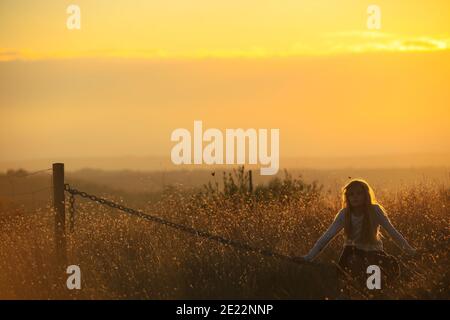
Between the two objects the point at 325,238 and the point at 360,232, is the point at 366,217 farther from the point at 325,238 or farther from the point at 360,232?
the point at 325,238

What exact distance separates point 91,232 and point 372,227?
14.9ft

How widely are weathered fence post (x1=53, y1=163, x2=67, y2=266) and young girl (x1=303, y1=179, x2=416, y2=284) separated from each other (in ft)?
11.1

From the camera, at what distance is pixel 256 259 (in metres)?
10.5

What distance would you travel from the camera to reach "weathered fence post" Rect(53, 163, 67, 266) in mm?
11020

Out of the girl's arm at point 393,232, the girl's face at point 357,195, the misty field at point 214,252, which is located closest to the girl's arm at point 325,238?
the girl's face at point 357,195

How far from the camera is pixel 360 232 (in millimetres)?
9367

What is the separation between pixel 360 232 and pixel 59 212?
392 centimetres

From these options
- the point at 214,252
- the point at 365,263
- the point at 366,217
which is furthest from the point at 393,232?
the point at 214,252

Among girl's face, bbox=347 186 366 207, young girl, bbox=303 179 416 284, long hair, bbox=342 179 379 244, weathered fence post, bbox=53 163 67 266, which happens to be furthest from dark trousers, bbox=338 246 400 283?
weathered fence post, bbox=53 163 67 266

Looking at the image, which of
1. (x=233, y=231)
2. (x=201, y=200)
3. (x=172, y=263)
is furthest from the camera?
(x=201, y=200)

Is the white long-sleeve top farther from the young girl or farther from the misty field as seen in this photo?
Result: the misty field

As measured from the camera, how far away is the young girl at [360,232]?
9320 mm
